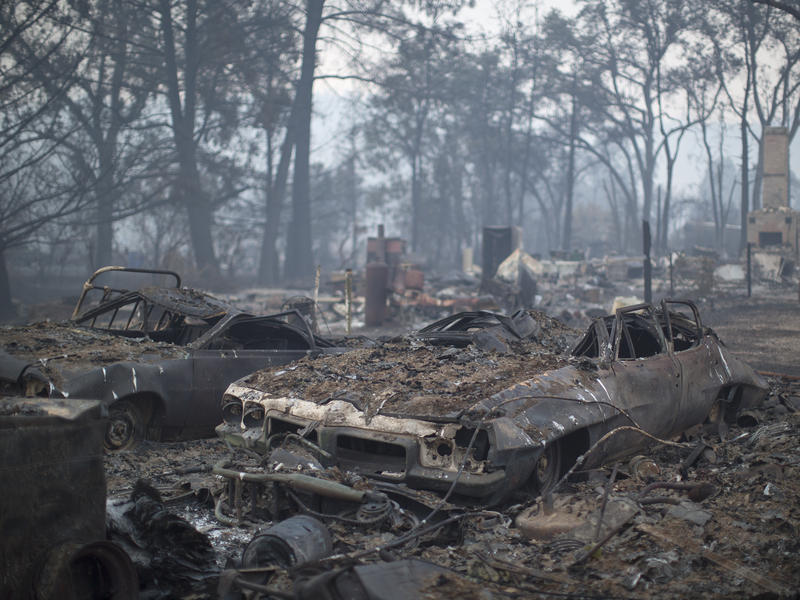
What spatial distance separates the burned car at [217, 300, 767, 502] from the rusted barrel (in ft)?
38.6

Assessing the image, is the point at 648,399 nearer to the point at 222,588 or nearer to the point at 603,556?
the point at 603,556

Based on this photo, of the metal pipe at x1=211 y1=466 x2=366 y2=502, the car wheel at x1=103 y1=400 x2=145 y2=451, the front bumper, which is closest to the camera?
the metal pipe at x1=211 y1=466 x2=366 y2=502

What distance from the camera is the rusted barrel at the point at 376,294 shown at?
725 inches

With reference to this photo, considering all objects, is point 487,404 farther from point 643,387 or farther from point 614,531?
point 643,387

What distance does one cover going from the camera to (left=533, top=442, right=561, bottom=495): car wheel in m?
4.54

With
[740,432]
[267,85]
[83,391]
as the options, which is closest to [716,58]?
[267,85]

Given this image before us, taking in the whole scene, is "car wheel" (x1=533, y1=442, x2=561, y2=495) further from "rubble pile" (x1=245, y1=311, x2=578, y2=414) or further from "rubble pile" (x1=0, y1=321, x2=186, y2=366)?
"rubble pile" (x1=0, y1=321, x2=186, y2=366)

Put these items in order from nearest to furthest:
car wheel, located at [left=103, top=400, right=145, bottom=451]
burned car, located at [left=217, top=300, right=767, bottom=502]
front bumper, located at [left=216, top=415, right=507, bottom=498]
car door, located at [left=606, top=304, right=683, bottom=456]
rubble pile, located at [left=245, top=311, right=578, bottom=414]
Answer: front bumper, located at [left=216, top=415, right=507, bottom=498] → burned car, located at [left=217, top=300, right=767, bottom=502] → rubble pile, located at [left=245, top=311, right=578, bottom=414] → car door, located at [left=606, top=304, right=683, bottom=456] → car wheel, located at [left=103, top=400, right=145, bottom=451]

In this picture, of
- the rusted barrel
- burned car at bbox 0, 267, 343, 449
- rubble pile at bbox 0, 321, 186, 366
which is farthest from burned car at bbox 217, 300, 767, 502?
the rusted barrel

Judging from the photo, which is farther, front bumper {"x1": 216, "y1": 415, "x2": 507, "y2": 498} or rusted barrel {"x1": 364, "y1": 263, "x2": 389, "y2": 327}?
rusted barrel {"x1": 364, "y1": 263, "x2": 389, "y2": 327}

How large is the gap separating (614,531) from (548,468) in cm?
84

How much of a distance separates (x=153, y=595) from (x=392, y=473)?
153 centimetres

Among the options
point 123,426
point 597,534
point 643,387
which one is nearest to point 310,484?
point 597,534

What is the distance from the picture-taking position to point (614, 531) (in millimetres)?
3865
